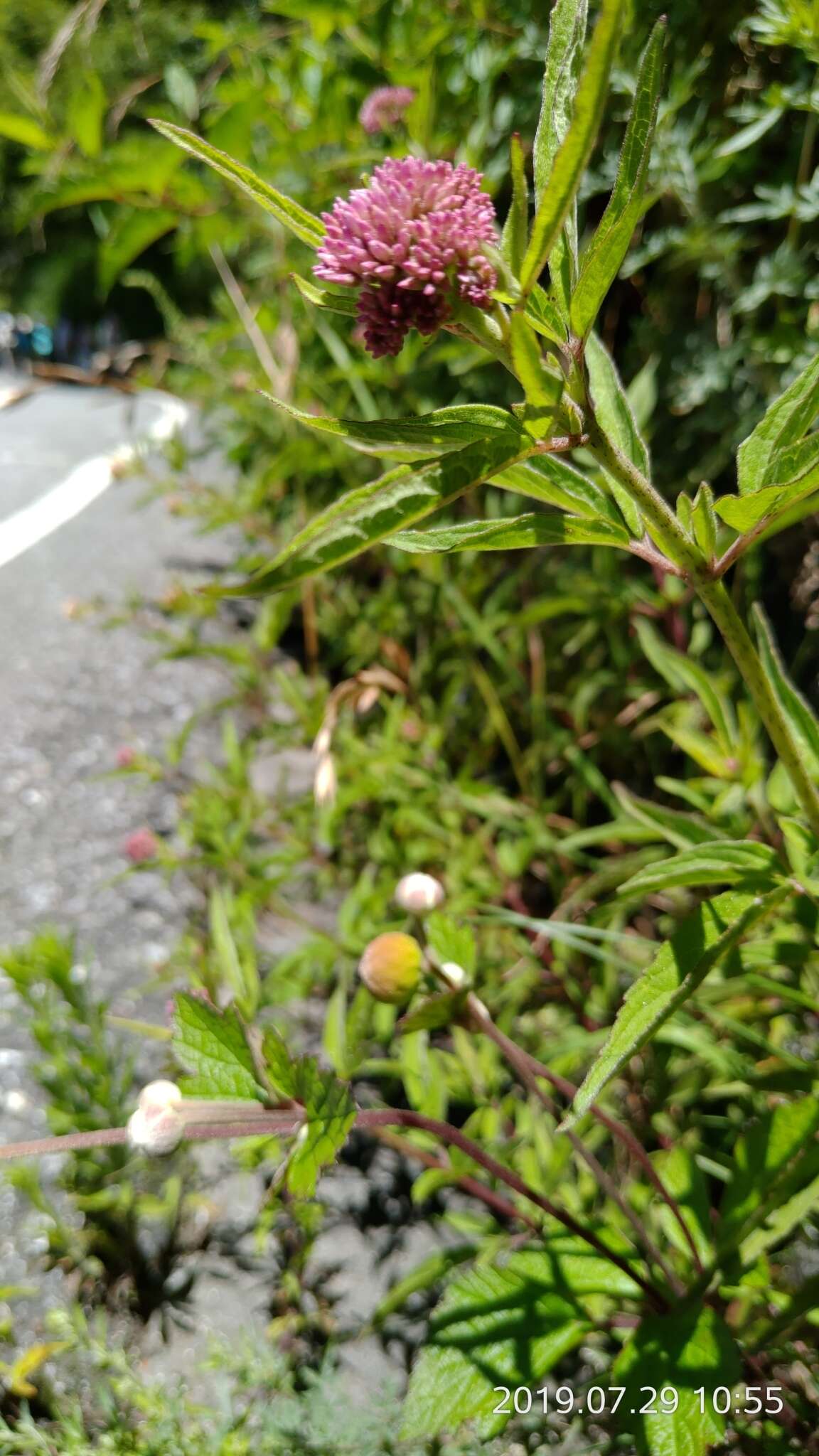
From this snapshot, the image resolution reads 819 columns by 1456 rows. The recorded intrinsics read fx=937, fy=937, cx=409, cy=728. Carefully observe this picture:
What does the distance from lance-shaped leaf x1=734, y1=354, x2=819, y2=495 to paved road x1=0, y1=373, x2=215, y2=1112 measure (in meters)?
0.76

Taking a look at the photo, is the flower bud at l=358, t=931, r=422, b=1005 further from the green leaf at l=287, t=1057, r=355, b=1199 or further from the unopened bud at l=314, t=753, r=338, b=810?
the unopened bud at l=314, t=753, r=338, b=810

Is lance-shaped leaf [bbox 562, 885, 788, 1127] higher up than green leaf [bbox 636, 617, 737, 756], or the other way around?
lance-shaped leaf [bbox 562, 885, 788, 1127]

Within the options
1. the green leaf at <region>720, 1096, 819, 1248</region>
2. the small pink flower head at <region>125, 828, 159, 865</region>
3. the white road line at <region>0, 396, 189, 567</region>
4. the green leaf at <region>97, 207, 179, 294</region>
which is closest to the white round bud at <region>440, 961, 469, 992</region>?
the green leaf at <region>720, 1096, 819, 1248</region>

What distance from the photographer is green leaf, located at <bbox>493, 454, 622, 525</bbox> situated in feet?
1.37

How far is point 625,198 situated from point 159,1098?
467mm

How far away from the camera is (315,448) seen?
4.42 feet

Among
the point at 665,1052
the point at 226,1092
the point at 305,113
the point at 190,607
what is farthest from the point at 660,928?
the point at 305,113

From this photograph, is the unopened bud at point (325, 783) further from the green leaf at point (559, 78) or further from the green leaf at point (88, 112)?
the green leaf at point (88, 112)

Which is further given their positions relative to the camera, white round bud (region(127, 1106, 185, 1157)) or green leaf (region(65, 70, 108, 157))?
green leaf (region(65, 70, 108, 157))

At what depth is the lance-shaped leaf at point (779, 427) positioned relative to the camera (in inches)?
16.9

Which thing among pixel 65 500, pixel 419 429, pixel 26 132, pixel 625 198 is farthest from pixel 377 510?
pixel 65 500

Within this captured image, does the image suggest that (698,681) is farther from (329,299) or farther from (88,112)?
(88,112)

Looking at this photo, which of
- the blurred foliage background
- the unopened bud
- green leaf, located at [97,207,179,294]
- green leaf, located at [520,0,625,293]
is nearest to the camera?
green leaf, located at [520,0,625,293]

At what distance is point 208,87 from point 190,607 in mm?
760
